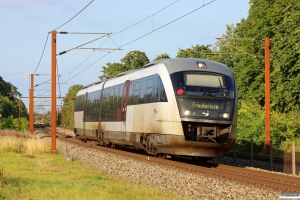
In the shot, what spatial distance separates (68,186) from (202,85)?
24.2 ft

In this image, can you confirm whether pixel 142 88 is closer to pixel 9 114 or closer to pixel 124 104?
pixel 124 104

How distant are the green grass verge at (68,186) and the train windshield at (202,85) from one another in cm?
391

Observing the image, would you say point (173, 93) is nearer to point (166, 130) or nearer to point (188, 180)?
point (166, 130)

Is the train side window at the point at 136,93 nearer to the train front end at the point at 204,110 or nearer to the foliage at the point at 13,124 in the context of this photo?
the train front end at the point at 204,110

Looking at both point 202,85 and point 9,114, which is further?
point 9,114

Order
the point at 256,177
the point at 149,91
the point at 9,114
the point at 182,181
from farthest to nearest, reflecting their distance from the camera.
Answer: the point at 9,114, the point at 149,91, the point at 256,177, the point at 182,181

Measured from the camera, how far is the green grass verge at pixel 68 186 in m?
11.5

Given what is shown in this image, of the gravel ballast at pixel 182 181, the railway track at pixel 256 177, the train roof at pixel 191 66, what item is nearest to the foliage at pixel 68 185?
the gravel ballast at pixel 182 181

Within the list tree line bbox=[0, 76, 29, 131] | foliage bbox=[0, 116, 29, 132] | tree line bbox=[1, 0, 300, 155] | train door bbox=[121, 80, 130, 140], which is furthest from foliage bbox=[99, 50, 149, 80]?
train door bbox=[121, 80, 130, 140]

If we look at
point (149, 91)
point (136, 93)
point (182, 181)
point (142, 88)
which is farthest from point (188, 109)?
point (136, 93)

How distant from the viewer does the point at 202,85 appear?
19.0 m

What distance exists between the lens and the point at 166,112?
19.0 meters

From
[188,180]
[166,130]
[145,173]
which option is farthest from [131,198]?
[166,130]

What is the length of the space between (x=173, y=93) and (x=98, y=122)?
13.0 metres
